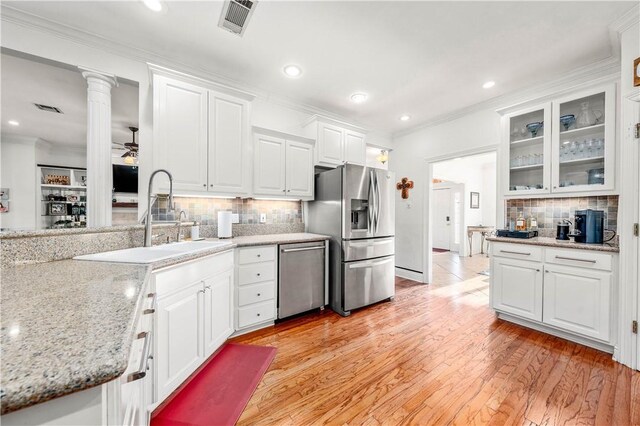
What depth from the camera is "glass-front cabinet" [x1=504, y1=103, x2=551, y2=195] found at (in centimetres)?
264

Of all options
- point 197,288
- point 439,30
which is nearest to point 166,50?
point 197,288

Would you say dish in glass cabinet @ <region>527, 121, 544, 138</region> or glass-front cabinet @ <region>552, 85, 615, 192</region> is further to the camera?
dish in glass cabinet @ <region>527, 121, 544, 138</region>

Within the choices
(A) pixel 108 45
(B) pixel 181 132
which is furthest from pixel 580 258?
(A) pixel 108 45

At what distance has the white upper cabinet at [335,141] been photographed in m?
3.29

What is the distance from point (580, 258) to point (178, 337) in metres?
3.34

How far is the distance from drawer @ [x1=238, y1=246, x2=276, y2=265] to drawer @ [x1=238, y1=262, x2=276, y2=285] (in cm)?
5

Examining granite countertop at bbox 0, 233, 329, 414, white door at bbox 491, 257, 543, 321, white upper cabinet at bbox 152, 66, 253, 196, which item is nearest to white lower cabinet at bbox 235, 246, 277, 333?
white upper cabinet at bbox 152, 66, 253, 196

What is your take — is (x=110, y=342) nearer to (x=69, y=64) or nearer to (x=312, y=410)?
(x=312, y=410)

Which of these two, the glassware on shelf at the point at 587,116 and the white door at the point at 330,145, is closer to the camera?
the glassware on shelf at the point at 587,116

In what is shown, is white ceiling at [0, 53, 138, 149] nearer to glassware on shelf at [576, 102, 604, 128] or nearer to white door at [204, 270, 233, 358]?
white door at [204, 270, 233, 358]

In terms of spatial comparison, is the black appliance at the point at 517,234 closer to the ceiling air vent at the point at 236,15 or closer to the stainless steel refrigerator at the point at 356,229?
the stainless steel refrigerator at the point at 356,229

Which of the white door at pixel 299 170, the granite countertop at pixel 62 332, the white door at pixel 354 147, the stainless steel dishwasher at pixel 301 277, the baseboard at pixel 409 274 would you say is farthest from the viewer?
the baseboard at pixel 409 274

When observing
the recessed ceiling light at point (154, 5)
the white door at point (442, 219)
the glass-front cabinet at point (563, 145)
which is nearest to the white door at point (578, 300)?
the glass-front cabinet at point (563, 145)

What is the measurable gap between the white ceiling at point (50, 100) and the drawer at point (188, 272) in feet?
6.75
